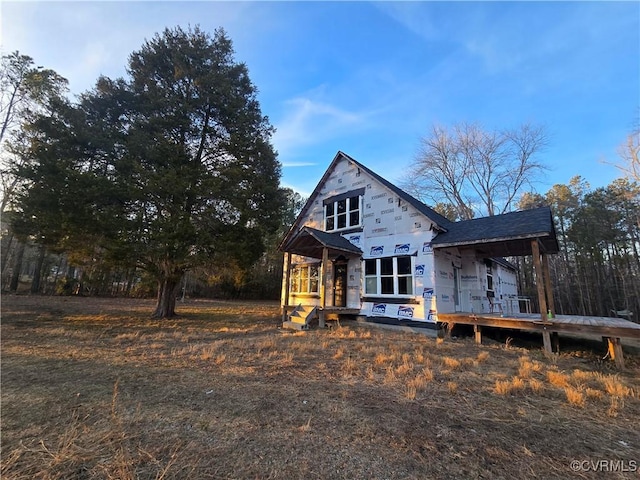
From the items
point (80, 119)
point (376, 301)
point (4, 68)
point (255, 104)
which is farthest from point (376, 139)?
point (4, 68)

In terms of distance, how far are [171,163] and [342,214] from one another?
332 inches

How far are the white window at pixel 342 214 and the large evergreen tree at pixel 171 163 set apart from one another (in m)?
2.80

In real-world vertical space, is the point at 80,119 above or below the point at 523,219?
above

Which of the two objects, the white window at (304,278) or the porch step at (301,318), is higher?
the white window at (304,278)

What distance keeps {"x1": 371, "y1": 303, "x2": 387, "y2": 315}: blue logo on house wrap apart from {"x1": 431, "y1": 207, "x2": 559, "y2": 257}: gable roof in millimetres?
3486

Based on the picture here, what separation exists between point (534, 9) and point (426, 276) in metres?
10.1

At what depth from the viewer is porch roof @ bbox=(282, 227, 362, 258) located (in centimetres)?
1216

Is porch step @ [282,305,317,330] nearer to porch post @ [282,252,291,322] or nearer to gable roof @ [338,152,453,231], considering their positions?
porch post @ [282,252,291,322]

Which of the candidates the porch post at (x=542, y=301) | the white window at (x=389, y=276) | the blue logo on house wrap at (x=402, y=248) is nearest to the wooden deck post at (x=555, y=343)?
the porch post at (x=542, y=301)

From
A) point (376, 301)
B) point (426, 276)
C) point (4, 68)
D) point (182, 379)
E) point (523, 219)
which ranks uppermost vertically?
point (4, 68)

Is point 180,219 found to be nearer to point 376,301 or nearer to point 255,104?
point 255,104

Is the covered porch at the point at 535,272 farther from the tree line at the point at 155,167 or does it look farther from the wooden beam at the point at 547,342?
the tree line at the point at 155,167

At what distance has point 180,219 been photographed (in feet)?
39.0

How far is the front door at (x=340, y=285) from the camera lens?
46.7 ft
